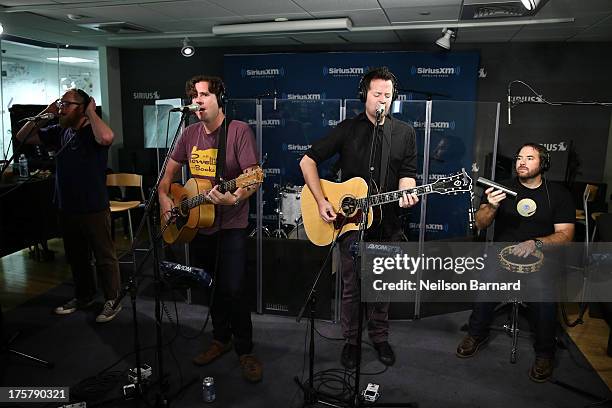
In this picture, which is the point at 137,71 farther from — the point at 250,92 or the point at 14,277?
the point at 14,277

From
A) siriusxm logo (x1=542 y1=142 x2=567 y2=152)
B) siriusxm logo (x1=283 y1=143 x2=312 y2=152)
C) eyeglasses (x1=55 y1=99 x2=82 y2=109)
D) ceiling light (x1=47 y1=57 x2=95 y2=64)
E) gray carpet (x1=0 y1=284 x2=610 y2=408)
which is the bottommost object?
gray carpet (x1=0 y1=284 x2=610 y2=408)

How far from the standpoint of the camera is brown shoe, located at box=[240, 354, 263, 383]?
303 cm

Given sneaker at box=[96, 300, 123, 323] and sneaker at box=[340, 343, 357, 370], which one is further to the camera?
sneaker at box=[96, 300, 123, 323]

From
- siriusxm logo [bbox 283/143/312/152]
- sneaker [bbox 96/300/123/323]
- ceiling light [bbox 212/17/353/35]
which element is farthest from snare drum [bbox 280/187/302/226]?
sneaker [bbox 96/300/123/323]

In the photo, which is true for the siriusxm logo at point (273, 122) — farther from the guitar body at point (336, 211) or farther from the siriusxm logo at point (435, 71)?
the guitar body at point (336, 211)

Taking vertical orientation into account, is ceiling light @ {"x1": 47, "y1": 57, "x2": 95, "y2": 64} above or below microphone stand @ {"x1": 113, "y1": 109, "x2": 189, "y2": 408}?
above

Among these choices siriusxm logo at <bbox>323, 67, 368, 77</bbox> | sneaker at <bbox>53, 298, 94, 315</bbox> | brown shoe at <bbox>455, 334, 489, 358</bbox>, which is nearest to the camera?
brown shoe at <bbox>455, 334, 489, 358</bbox>

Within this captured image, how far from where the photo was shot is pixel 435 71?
6.29 meters

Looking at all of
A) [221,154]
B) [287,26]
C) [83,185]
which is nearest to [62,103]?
[83,185]

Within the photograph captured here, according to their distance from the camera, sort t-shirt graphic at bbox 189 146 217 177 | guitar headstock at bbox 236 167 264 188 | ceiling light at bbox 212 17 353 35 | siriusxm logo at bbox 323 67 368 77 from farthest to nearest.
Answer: siriusxm logo at bbox 323 67 368 77, ceiling light at bbox 212 17 353 35, t-shirt graphic at bbox 189 146 217 177, guitar headstock at bbox 236 167 264 188

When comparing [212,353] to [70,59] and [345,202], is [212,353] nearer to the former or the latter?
[345,202]

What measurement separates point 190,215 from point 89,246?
1559mm

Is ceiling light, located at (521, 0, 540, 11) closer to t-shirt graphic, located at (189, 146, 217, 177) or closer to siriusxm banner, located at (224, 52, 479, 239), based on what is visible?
siriusxm banner, located at (224, 52, 479, 239)

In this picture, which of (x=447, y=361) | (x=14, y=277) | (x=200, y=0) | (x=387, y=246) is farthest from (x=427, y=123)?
(x=14, y=277)
